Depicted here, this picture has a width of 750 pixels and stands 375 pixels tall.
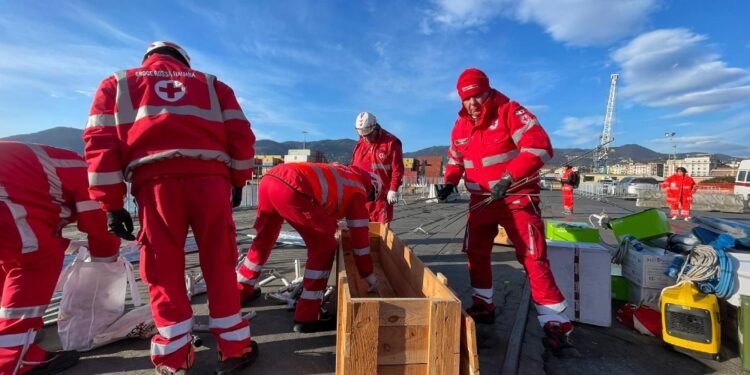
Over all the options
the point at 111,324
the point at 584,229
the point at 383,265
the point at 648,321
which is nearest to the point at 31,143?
the point at 111,324

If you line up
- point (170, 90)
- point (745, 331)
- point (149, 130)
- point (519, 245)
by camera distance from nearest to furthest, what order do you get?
point (149, 130), point (170, 90), point (745, 331), point (519, 245)

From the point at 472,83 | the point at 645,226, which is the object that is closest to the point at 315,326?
the point at 472,83

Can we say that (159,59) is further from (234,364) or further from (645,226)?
(645,226)

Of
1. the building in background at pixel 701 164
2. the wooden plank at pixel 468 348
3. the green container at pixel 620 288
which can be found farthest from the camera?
the building in background at pixel 701 164

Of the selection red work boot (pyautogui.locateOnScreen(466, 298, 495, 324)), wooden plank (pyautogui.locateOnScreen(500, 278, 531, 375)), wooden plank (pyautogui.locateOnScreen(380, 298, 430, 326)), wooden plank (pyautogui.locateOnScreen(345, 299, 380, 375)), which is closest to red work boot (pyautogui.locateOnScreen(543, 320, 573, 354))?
wooden plank (pyautogui.locateOnScreen(500, 278, 531, 375))

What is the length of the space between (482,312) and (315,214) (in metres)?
1.64

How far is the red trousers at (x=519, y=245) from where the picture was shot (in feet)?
8.78

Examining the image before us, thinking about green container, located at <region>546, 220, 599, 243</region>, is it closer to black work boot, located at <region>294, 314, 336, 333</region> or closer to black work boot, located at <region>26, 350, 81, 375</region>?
black work boot, located at <region>294, 314, 336, 333</region>

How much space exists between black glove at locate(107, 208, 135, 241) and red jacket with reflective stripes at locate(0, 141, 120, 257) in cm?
46

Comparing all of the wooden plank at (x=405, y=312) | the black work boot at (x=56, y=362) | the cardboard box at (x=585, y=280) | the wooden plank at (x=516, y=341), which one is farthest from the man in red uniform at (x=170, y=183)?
the cardboard box at (x=585, y=280)

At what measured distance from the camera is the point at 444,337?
1.74 metres

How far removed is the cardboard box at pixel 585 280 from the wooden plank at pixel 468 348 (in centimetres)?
182

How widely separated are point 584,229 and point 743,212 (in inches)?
729

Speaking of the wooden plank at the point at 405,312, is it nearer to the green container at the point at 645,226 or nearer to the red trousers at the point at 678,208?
the green container at the point at 645,226
